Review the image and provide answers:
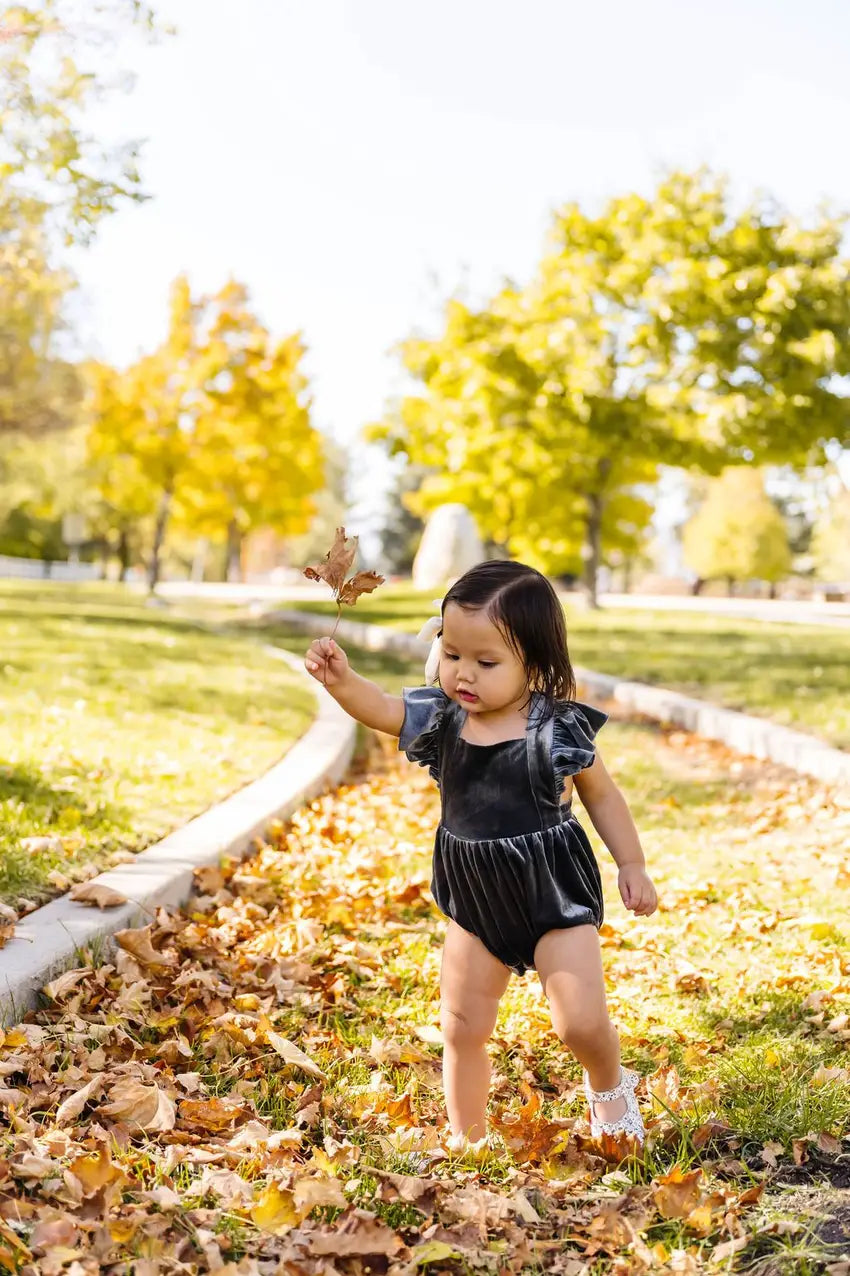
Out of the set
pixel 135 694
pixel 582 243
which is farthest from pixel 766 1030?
pixel 582 243

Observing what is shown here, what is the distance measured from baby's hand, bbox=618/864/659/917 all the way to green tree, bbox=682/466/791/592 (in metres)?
55.5

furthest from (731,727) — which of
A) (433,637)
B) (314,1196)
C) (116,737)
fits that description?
(314,1196)

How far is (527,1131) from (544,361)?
19.5 m

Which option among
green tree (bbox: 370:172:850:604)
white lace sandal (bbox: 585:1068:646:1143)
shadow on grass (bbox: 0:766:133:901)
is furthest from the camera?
green tree (bbox: 370:172:850:604)

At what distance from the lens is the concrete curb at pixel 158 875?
11.2 ft

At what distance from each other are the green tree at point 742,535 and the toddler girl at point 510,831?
5552cm

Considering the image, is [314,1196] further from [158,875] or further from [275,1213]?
[158,875]

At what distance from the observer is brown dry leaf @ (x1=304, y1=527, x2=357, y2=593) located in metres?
2.90

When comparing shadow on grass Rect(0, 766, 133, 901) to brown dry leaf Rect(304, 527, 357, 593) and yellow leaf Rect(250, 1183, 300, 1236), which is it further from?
yellow leaf Rect(250, 1183, 300, 1236)

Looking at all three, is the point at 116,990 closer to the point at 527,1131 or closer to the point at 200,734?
the point at 527,1131

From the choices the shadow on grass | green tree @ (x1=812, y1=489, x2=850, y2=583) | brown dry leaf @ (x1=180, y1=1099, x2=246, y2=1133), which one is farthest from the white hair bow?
green tree @ (x1=812, y1=489, x2=850, y2=583)

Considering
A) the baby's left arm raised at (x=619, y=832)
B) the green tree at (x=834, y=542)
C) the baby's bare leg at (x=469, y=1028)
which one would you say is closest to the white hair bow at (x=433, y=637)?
the baby's left arm raised at (x=619, y=832)

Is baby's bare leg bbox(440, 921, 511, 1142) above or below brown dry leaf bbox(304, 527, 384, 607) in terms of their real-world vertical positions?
below

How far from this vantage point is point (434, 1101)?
10.4ft
